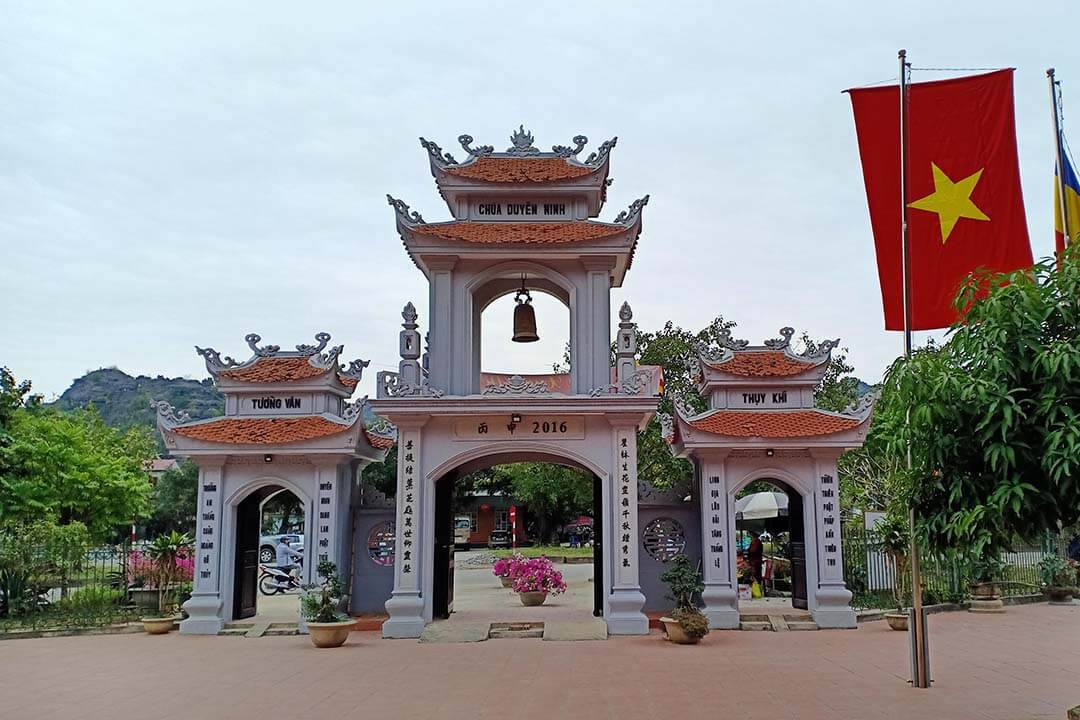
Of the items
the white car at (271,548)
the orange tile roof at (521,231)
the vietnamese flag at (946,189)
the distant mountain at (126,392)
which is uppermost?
the distant mountain at (126,392)

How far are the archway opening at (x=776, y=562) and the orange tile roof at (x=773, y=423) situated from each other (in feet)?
3.04

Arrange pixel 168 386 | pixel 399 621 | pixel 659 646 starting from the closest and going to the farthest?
pixel 659 646
pixel 399 621
pixel 168 386

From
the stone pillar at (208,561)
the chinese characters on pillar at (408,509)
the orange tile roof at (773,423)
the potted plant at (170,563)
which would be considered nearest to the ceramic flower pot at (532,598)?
the chinese characters on pillar at (408,509)

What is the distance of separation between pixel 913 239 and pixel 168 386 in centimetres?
11417

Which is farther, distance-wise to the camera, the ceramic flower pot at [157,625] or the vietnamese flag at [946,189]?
the ceramic flower pot at [157,625]

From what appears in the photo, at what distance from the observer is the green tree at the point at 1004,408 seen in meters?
6.00

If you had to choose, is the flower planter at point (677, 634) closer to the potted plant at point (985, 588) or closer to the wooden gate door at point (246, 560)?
the wooden gate door at point (246, 560)

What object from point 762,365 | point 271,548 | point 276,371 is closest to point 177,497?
point 271,548

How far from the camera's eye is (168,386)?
112125 mm

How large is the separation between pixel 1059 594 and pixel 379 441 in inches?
517

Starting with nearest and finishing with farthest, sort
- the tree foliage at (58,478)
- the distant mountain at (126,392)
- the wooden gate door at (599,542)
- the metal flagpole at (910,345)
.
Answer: the metal flagpole at (910,345) → the wooden gate door at (599,542) → the tree foliage at (58,478) → the distant mountain at (126,392)

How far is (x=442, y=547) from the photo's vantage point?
45.8 ft

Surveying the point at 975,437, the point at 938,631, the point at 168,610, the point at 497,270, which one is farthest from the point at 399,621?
the point at 975,437

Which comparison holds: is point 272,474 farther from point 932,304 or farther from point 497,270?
point 932,304
